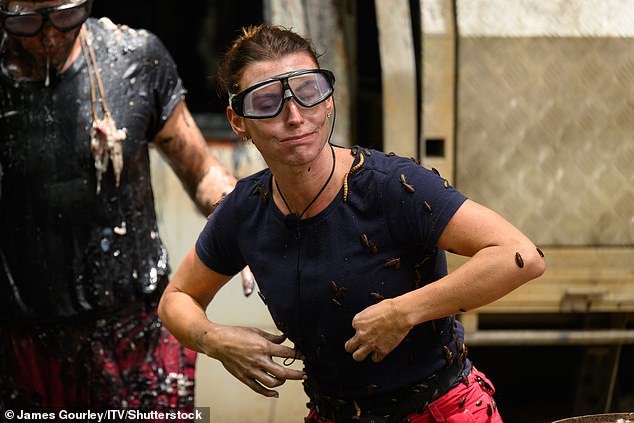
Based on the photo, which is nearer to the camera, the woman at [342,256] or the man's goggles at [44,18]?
the woman at [342,256]

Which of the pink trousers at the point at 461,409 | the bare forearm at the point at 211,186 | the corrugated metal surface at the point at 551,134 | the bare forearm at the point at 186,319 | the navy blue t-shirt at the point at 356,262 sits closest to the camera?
the navy blue t-shirt at the point at 356,262

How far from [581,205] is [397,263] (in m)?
2.01

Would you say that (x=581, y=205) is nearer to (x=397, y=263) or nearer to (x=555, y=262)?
(x=555, y=262)

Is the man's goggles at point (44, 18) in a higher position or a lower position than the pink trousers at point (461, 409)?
higher

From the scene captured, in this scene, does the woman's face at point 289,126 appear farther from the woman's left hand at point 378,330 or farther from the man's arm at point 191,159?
the man's arm at point 191,159

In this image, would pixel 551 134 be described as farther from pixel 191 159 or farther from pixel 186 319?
pixel 186 319

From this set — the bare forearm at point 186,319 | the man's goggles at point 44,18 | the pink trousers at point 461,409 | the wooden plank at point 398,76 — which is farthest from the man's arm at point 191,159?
the pink trousers at point 461,409

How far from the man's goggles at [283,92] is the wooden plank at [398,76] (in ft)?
5.86

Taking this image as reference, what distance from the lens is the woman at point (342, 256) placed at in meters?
2.45

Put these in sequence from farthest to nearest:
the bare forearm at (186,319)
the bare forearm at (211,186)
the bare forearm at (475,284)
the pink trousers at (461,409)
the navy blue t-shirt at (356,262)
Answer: the bare forearm at (211,186) → the bare forearm at (186,319) → the pink trousers at (461,409) → the navy blue t-shirt at (356,262) → the bare forearm at (475,284)

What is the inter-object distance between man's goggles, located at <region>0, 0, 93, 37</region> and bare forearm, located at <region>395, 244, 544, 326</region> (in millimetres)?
1619

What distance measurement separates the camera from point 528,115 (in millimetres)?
4281

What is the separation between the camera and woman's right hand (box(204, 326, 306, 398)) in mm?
2592

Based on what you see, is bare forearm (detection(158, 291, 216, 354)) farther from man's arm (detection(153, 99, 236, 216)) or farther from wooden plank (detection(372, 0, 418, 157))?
wooden plank (detection(372, 0, 418, 157))
